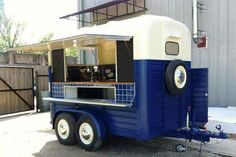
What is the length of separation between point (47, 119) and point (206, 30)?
605 centimetres

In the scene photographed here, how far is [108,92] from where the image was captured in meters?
6.68

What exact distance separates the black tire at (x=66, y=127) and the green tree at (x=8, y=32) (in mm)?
26791

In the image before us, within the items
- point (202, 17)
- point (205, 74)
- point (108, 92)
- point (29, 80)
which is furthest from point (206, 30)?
point (29, 80)

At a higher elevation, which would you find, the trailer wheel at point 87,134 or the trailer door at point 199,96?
the trailer door at point 199,96

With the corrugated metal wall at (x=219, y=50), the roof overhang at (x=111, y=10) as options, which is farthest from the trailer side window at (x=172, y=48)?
the roof overhang at (x=111, y=10)

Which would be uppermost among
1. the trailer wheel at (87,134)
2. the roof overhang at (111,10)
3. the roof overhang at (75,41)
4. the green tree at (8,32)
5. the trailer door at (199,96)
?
the green tree at (8,32)

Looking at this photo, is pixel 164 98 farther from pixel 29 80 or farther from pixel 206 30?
pixel 29 80

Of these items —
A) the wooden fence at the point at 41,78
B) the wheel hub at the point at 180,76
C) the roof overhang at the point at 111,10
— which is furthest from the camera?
the wooden fence at the point at 41,78

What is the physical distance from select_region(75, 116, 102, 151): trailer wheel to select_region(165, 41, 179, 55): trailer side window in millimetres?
2034

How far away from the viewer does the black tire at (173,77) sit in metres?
5.32

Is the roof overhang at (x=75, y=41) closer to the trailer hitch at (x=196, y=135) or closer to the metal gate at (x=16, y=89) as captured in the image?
the trailer hitch at (x=196, y=135)

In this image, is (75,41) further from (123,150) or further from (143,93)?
(123,150)

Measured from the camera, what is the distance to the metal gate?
10953mm

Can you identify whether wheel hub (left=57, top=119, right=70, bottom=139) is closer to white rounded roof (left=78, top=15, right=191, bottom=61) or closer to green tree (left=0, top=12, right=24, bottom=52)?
white rounded roof (left=78, top=15, right=191, bottom=61)
